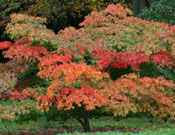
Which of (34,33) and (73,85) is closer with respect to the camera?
(73,85)

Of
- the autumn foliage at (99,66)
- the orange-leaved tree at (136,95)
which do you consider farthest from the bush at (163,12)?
the orange-leaved tree at (136,95)

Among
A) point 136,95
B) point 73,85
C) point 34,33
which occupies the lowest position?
point 136,95

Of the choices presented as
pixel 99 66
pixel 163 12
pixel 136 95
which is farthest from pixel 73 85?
pixel 163 12

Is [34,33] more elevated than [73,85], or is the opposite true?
[34,33]

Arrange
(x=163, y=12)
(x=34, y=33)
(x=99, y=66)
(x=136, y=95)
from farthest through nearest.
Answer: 1. (x=163, y=12)
2. (x=34, y=33)
3. (x=99, y=66)
4. (x=136, y=95)

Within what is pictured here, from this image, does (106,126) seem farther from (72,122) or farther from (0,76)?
(0,76)

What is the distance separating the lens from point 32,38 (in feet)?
27.9

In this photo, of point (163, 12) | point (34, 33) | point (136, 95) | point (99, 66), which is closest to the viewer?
point (136, 95)

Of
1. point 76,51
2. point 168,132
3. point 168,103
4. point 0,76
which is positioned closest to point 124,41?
point 76,51

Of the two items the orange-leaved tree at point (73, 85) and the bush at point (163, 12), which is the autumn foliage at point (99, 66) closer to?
the orange-leaved tree at point (73, 85)

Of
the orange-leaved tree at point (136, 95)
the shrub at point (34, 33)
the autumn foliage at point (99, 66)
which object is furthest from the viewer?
the shrub at point (34, 33)

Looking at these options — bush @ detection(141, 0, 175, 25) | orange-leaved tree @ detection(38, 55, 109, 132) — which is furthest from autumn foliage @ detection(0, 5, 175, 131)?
bush @ detection(141, 0, 175, 25)

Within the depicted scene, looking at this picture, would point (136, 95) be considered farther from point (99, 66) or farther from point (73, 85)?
point (73, 85)

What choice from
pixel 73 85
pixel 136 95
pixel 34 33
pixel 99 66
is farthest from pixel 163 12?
pixel 73 85
